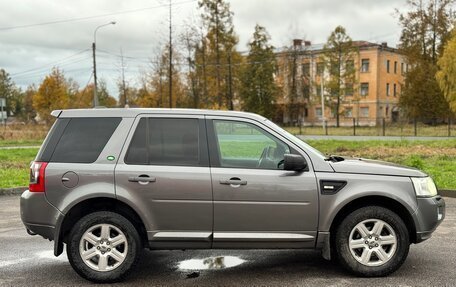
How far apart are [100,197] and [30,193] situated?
752mm

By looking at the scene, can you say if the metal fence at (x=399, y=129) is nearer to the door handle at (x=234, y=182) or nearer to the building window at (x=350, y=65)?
the building window at (x=350, y=65)

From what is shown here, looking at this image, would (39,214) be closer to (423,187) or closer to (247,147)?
(247,147)

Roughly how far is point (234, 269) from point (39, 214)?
7.25 feet

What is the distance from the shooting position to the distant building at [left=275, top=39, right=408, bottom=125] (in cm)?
6172

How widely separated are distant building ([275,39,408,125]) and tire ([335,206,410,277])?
52693mm

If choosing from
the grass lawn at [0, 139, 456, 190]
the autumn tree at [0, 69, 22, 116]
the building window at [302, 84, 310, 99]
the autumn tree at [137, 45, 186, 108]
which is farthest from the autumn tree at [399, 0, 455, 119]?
the autumn tree at [0, 69, 22, 116]

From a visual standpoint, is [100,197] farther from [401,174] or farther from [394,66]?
[394,66]


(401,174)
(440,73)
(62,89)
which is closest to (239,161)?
(401,174)

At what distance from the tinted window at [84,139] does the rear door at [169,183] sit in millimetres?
270

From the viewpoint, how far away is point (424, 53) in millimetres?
53594

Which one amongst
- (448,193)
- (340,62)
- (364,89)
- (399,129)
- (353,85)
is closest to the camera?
(448,193)

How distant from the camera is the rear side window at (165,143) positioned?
16.1 ft

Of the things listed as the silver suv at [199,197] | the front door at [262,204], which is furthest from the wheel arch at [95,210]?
the front door at [262,204]

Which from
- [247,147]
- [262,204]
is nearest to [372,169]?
[262,204]
